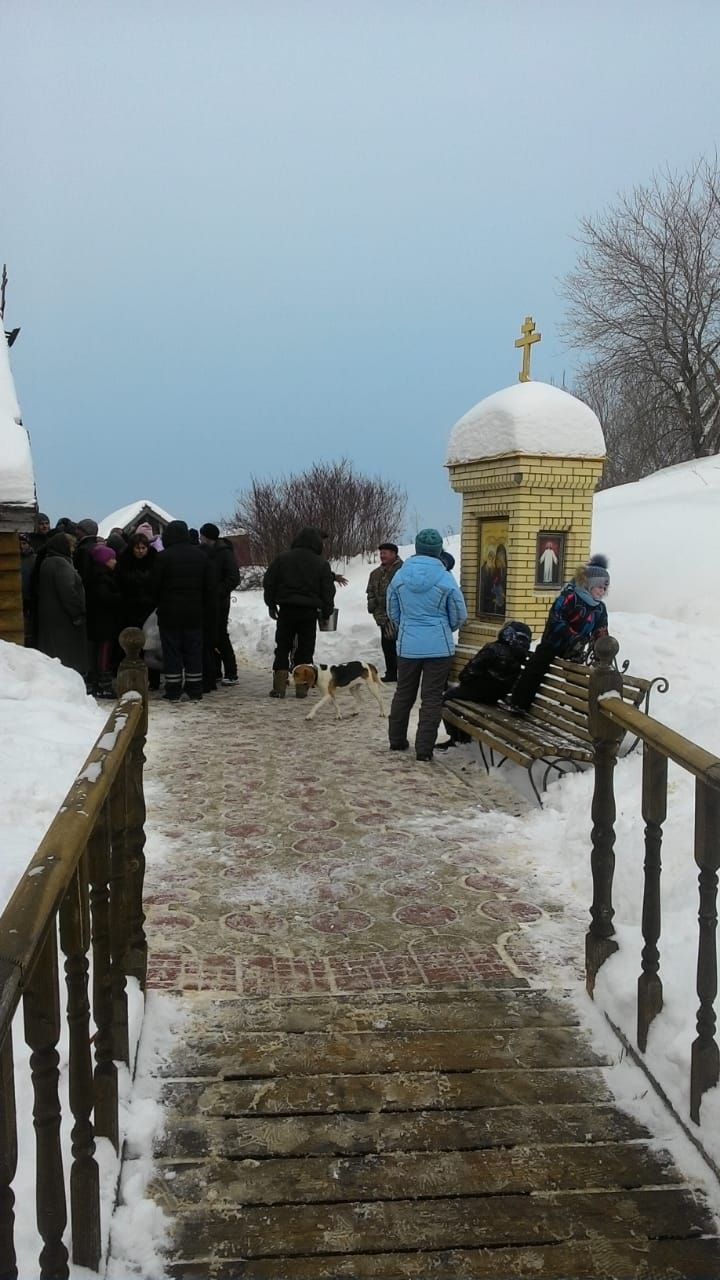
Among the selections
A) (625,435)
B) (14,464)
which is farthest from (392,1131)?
(625,435)

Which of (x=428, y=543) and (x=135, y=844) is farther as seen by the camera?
(x=428, y=543)

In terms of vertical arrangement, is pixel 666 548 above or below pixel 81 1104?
above

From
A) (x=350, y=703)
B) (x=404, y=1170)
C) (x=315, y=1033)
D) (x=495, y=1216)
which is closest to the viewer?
(x=495, y=1216)

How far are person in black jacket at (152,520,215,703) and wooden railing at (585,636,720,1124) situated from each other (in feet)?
21.8

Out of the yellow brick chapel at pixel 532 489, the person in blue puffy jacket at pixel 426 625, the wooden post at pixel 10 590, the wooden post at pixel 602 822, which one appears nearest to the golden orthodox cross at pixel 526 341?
the yellow brick chapel at pixel 532 489

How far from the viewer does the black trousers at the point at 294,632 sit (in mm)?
10914

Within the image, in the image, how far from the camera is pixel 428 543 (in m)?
7.91

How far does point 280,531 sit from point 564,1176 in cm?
2227

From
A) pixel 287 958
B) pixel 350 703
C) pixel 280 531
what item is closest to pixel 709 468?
pixel 280 531

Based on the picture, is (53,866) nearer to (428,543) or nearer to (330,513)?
(428,543)

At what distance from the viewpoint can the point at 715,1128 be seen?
2713 mm

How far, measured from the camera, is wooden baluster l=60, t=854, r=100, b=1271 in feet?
7.20

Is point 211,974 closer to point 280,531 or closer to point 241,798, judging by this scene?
point 241,798

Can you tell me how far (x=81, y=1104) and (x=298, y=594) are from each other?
28.8ft
